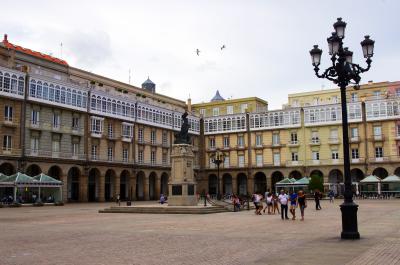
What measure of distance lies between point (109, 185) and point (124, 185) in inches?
134

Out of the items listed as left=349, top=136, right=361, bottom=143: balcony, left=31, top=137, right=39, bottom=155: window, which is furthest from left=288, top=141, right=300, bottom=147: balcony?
left=31, top=137, right=39, bottom=155: window

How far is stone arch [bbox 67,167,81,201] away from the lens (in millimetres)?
58531

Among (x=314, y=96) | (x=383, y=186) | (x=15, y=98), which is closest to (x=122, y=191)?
(x=15, y=98)

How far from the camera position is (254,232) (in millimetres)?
17969

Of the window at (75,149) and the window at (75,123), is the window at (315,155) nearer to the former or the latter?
the window at (75,149)

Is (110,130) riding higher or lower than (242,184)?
higher

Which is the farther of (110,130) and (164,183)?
(164,183)

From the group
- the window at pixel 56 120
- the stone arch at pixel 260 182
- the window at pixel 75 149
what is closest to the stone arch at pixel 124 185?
the window at pixel 75 149

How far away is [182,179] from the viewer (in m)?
35.0

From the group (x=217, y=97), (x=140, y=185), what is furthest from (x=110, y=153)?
(x=217, y=97)

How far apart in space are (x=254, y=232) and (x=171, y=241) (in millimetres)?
4068

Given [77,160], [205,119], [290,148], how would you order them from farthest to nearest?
[205,119]
[290,148]
[77,160]

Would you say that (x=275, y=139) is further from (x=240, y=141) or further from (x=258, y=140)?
(x=240, y=141)

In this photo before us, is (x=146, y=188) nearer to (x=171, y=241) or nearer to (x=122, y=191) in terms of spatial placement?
(x=122, y=191)
